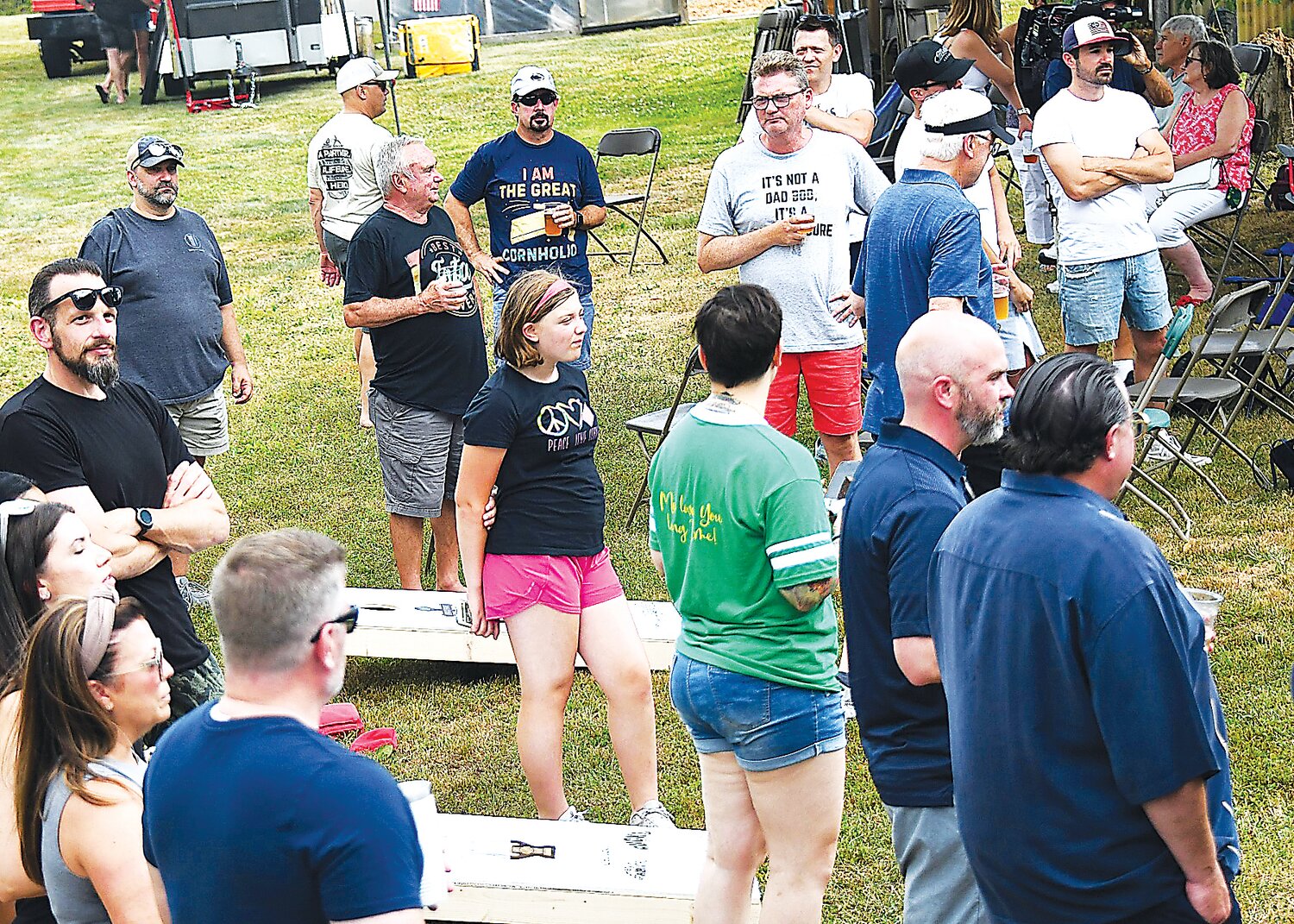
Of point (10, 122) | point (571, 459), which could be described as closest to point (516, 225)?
point (571, 459)

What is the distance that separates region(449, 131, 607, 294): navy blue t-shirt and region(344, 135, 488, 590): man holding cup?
110cm

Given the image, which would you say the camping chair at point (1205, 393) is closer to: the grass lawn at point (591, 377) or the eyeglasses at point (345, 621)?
the grass lawn at point (591, 377)

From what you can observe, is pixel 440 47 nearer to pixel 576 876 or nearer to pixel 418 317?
pixel 418 317

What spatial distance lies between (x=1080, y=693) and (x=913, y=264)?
2669 millimetres

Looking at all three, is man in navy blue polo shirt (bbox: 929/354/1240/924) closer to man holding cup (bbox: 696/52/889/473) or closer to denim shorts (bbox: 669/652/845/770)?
denim shorts (bbox: 669/652/845/770)

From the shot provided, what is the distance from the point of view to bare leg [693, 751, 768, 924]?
346 cm

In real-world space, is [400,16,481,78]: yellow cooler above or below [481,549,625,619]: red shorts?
above

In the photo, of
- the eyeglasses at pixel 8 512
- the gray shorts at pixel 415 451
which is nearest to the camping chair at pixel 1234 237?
the gray shorts at pixel 415 451

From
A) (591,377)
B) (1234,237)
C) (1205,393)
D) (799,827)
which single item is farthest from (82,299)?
(1234,237)

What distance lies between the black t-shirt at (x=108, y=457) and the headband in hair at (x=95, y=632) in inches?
47.9

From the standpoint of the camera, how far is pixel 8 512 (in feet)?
10.5

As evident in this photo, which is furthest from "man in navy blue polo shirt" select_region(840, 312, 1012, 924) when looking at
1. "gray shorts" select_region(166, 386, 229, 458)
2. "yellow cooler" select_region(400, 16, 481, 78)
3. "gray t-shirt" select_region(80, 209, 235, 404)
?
"yellow cooler" select_region(400, 16, 481, 78)

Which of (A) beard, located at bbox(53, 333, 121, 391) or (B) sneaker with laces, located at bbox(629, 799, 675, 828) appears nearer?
(A) beard, located at bbox(53, 333, 121, 391)

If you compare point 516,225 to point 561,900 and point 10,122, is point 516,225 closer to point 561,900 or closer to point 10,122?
point 561,900
